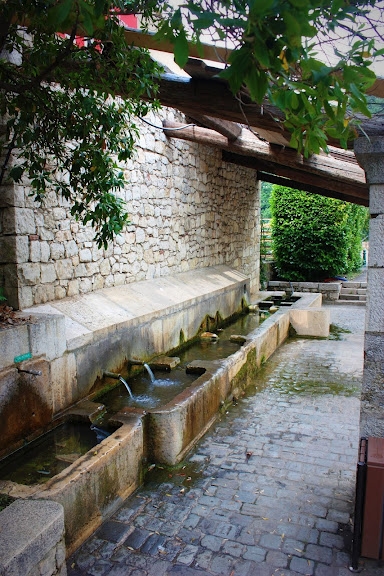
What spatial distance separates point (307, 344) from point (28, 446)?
17.1ft

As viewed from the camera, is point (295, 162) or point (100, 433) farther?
point (295, 162)

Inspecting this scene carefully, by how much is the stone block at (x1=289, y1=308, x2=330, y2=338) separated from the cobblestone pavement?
125 inches

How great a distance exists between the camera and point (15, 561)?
1.78 m

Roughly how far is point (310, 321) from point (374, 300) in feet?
18.0

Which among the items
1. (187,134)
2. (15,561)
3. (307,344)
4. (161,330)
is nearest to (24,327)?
(15,561)

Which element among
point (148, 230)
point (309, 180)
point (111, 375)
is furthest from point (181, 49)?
point (309, 180)

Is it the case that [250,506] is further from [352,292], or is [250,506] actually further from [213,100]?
[352,292]

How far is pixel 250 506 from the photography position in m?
3.03

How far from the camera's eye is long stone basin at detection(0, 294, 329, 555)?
8.30 ft

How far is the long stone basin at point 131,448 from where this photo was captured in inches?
99.6

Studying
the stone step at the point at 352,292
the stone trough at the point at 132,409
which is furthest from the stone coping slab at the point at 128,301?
the stone step at the point at 352,292

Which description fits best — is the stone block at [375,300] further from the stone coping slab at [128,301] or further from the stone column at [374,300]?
the stone coping slab at [128,301]

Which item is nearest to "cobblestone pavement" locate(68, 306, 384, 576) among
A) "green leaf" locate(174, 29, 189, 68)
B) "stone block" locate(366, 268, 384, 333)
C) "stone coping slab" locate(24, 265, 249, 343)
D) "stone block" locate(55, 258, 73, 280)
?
"stone block" locate(366, 268, 384, 333)

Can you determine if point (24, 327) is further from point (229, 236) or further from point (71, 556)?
point (229, 236)
